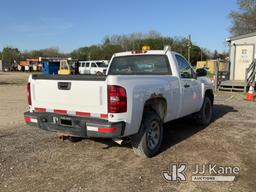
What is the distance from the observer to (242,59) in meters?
18.5

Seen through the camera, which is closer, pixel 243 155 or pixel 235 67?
pixel 243 155

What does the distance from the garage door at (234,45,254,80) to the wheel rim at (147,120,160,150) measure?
14.8m

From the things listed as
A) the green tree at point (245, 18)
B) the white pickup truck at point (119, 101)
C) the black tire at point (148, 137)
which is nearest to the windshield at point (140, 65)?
the white pickup truck at point (119, 101)

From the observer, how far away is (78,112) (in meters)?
4.76

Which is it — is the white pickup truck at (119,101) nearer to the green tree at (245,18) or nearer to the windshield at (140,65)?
the windshield at (140,65)

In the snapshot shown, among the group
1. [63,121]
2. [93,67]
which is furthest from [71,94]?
[93,67]

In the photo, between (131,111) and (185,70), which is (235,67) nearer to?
(185,70)

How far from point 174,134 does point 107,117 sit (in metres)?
3.00

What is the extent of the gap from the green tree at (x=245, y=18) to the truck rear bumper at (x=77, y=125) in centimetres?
4569

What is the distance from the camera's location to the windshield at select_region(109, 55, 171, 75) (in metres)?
6.34

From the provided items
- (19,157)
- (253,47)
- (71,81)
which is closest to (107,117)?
(71,81)

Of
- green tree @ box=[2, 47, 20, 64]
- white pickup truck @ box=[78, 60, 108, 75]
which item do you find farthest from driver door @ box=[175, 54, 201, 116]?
green tree @ box=[2, 47, 20, 64]

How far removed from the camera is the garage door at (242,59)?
59.8 feet

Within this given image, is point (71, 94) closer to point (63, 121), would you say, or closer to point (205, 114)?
point (63, 121)
